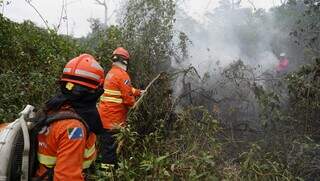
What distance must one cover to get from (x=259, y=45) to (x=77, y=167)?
1445cm

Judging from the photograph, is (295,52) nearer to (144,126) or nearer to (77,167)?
(144,126)

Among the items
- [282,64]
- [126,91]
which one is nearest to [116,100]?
[126,91]

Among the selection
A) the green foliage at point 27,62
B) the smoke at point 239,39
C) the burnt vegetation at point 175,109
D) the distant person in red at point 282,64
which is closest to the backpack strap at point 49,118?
the burnt vegetation at point 175,109

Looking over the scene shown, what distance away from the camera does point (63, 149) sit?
2.72 meters

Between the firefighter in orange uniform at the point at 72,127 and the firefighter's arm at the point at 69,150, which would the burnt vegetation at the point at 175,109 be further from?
the firefighter's arm at the point at 69,150

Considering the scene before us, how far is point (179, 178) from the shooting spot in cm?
473

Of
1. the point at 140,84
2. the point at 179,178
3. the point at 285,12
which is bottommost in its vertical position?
the point at 179,178

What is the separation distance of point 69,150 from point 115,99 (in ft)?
11.3

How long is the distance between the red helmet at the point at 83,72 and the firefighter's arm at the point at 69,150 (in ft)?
0.90

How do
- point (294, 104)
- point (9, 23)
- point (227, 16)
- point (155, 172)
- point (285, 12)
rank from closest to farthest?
point (155, 172)
point (294, 104)
point (9, 23)
point (285, 12)
point (227, 16)

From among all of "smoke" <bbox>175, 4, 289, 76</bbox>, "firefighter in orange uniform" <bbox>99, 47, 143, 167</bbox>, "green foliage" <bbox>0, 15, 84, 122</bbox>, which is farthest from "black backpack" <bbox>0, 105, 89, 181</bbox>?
"smoke" <bbox>175, 4, 289, 76</bbox>

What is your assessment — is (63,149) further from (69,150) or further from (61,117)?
(61,117)

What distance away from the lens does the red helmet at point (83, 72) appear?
9.43 feet

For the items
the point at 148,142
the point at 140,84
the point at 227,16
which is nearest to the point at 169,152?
the point at 148,142
